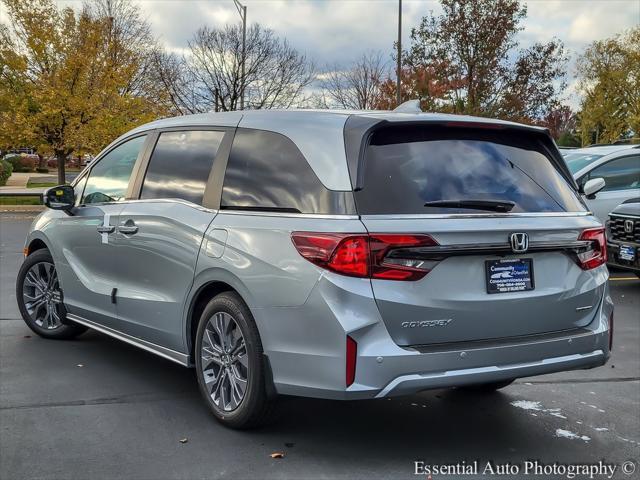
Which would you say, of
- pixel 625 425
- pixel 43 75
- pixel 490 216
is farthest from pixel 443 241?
pixel 43 75

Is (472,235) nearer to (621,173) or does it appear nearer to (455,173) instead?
(455,173)

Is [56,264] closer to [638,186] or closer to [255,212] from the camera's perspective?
[255,212]

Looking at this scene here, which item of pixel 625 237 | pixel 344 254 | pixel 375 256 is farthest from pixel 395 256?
pixel 625 237

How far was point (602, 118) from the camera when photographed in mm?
64750

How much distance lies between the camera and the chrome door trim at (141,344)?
4609mm

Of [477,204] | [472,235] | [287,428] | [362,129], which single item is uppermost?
[362,129]

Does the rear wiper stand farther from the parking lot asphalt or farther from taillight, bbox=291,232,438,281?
the parking lot asphalt

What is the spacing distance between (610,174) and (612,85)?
57452 mm

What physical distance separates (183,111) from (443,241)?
3213 centimetres

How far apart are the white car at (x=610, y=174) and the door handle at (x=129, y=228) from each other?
7.59 metres

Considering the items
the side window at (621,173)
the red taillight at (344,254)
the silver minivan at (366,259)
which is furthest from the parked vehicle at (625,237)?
the red taillight at (344,254)

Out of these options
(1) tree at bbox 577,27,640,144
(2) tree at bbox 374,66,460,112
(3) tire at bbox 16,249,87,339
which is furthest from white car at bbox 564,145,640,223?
(1) tree at bbox 577,27,640,144

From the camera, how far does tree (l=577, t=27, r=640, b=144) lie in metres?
62.1

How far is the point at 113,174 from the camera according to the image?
5.63 metres
